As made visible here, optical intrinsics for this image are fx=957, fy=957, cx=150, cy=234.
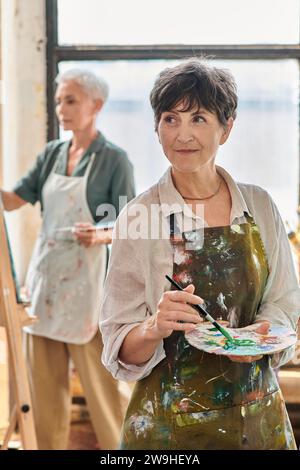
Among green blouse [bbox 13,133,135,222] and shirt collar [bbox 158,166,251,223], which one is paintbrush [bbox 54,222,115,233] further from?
shirt collar [bbox 158,166,251,223]

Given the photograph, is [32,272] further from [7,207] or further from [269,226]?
[269,226]

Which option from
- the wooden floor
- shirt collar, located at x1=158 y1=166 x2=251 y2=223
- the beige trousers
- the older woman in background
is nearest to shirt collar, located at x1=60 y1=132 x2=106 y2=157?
the older woman in background

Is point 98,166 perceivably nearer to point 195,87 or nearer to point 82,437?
point 82,437

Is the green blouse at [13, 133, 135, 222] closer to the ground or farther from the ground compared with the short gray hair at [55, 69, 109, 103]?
closer to the ground

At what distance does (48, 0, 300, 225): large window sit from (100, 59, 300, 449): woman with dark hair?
23 centimetres

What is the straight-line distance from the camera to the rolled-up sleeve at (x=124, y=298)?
1.14 metres

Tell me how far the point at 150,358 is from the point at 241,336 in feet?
0.37

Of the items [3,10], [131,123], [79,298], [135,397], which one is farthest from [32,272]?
[135,397]

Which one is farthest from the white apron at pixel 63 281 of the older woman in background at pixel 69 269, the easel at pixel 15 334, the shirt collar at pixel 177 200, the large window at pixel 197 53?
the shirt collar at pixel 177 200

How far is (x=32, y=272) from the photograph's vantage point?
2504 millimetres

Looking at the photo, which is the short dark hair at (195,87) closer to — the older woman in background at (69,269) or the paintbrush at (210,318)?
the paintbrush at (210,318)

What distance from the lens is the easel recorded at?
195cm

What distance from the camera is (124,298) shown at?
1147mm

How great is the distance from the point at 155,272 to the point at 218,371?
14 cm
